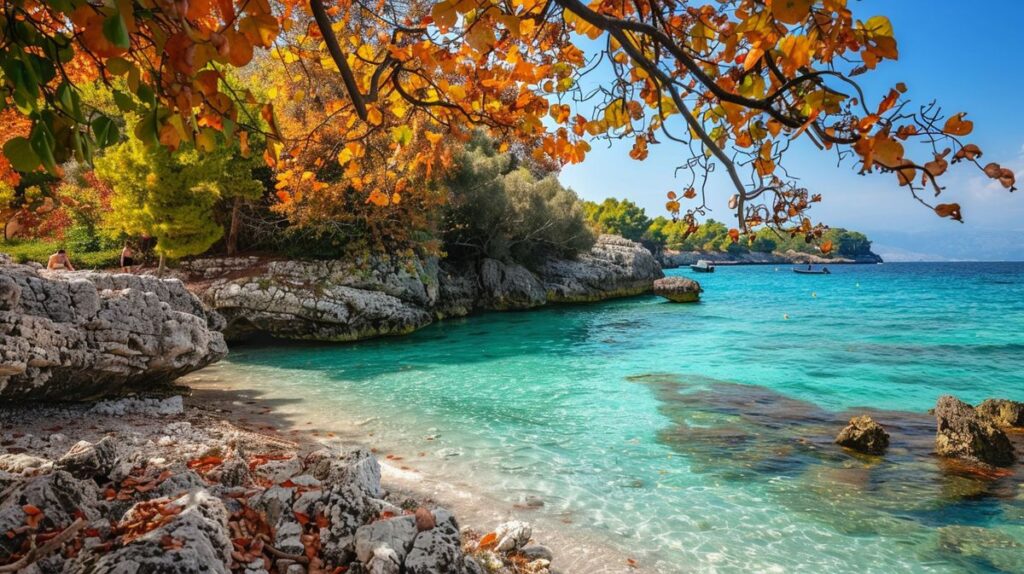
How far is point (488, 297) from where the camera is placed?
89.2 ft

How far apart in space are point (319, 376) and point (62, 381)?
18.4 ft

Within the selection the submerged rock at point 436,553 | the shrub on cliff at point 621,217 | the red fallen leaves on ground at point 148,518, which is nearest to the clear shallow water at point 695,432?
the submerged rock at point 436,553

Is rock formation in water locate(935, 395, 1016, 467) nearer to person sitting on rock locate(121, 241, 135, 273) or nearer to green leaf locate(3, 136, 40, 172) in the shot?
green leaf locate(3, 136, 40, 172)

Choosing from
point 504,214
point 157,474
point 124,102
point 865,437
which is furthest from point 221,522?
point 504,214

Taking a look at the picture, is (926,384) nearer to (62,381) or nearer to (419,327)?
(419,327)

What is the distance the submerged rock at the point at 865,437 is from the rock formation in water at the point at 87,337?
1000 centimetres

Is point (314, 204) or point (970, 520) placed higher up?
point (314, 204)

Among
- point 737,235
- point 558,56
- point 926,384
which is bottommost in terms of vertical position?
point 926,384

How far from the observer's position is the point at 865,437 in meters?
7.49

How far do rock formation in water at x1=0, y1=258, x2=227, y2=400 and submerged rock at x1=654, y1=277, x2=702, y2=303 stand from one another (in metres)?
27.7

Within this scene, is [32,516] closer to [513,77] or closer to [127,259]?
[513,77]

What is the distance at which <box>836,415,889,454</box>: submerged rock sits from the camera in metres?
7.46

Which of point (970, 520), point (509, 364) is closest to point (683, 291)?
point (509, 364)

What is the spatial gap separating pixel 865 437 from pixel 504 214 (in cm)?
2143
